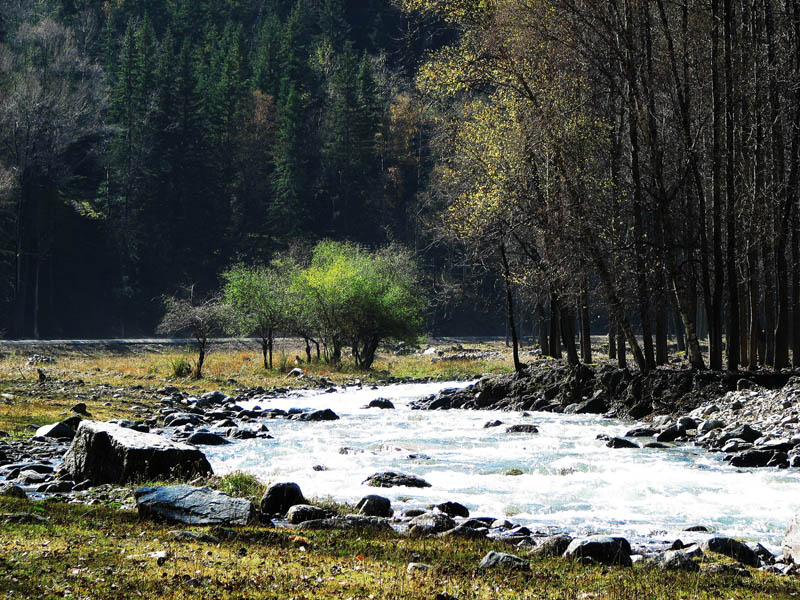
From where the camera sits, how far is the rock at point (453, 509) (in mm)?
11352

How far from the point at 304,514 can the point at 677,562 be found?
15.3ft

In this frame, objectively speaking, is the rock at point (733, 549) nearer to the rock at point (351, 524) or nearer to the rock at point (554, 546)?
the rock at point (554, 546)

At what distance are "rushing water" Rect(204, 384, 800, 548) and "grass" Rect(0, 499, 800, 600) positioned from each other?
2.67 m

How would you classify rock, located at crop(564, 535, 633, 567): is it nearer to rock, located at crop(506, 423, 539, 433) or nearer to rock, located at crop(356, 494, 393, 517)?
rock, located at crop(356, 494, 393, 517)

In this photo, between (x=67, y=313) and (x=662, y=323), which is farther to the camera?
(x=67, y=313)

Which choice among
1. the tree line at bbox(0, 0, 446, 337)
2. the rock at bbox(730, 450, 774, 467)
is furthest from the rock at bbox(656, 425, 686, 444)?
the tree line at bbox(0, 0, 446, 337)

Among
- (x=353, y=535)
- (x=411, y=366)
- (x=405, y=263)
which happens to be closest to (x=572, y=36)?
Result: (x=353, y=535)

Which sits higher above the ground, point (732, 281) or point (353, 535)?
point (732, 281)

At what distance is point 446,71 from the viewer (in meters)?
26.9

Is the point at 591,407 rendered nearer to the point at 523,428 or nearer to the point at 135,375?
the point at 523,428

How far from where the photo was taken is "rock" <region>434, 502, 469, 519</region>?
11352 mm

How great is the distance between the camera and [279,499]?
36.8 ft

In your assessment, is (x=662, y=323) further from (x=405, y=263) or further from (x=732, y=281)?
(x=405, y=263)

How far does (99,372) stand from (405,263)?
113 ft
